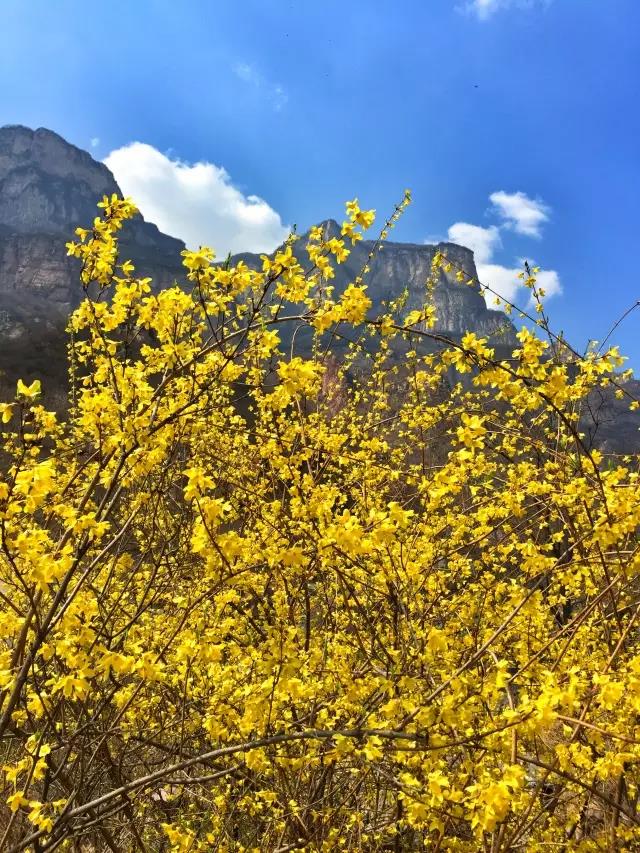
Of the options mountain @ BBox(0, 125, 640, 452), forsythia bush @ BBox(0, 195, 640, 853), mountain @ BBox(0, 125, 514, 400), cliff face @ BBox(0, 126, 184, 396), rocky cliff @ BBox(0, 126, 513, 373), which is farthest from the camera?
rocky cliff @ BBox(0, 126, 513, 373)

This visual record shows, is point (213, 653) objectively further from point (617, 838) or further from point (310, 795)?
point (617, 838)

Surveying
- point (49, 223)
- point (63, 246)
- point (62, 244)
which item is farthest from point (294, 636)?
point (49, 223)

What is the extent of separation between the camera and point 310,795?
12.3 ft

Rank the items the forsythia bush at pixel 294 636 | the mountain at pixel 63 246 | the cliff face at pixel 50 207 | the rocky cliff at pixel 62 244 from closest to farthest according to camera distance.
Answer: the forsythia bush at pixel 294 636 < the mountain at pixel 63 246 < the rocky cliff at pixel 62 244 < the cliff face at pixel 50 207

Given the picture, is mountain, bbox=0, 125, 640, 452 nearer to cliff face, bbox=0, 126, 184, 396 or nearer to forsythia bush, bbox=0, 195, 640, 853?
cliff face, bbox=0, 126, 184, 396

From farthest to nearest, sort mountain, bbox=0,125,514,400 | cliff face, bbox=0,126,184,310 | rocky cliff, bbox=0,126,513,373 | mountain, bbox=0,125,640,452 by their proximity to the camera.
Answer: cliff face, bbox=0,126,184,310, rocky cliff, bbox=0,126,513,373, mountain, bbox=0,125,514,400, mountain, bbox=0,125,640,452

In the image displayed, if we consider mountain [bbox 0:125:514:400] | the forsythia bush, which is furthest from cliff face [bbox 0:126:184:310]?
the forsythia bush

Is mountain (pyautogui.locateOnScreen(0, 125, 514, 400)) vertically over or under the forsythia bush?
over

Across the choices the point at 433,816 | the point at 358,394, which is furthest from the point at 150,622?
the point at 358,394

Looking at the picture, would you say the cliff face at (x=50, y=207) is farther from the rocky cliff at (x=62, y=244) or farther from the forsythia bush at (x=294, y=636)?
the forsythia bush at (x=294, y=636)

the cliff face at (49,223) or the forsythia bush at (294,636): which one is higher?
the cliff face at (49,223)

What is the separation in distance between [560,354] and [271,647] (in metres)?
5.83

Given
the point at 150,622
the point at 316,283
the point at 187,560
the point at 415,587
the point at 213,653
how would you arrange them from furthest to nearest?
the point at 187,560 → the point at 150,622 → the point at 415,587 → the point at 316,283 → the point at 213,653

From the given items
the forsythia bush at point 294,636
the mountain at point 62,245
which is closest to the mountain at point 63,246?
the mountain at point 62,245
